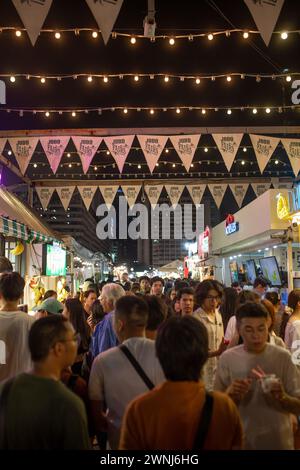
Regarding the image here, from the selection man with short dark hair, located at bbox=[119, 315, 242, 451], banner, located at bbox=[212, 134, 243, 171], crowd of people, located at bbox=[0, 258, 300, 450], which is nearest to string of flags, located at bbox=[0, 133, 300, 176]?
banner, located at bbox=[212, 134, 243, 171]

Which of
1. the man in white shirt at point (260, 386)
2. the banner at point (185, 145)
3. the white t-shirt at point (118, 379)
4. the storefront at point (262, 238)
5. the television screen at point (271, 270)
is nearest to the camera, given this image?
the man in white shirt at point (260, 386)

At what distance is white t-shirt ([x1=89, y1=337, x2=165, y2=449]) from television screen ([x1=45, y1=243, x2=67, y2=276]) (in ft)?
30.9

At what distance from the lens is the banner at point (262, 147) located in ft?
39.3

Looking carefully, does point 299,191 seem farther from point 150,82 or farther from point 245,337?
point 245,337

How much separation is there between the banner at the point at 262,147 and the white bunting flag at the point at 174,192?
5772 millimetres

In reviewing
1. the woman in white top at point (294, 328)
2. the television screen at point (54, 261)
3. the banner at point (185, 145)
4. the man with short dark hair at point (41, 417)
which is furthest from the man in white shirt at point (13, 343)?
the banner at point (185, 145)

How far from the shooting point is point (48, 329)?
212 centimetres

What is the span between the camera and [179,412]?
1702mm

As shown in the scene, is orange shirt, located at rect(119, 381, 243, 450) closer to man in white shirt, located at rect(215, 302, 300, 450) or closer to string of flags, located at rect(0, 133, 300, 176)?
man in white shirt, located at rect(215, 302, 300, 450)

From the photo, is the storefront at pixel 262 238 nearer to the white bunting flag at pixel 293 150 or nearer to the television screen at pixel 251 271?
the television screen at pixel 251 271

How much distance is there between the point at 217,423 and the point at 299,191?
9.02 metres

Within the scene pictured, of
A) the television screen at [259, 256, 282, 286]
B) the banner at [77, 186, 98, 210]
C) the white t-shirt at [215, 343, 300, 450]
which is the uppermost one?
the banner at [77, 186, 98, 210]

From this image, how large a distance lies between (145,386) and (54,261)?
10691 millimetres

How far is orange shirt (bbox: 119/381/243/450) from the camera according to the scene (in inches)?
66.8
